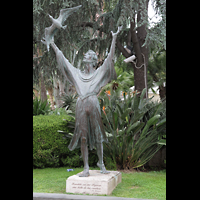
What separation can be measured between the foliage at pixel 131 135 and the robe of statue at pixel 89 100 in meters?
1.58

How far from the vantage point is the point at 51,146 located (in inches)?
275

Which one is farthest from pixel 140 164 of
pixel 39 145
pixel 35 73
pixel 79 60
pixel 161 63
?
A: pixel 161 63

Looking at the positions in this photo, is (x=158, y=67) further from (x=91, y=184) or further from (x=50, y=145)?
(x=91, y=184)

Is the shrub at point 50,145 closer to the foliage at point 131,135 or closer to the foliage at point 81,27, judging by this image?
the foliage at point 131,135

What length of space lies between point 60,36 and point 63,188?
6193mm

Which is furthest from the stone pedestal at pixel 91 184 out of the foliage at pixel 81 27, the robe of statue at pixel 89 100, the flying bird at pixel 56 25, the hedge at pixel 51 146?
the foliage at pixel 81 27

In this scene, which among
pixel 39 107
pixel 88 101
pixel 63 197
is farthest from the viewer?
pixel 39 107

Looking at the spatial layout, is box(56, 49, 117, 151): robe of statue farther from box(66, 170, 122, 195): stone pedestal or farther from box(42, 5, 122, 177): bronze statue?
box(66, 170, 122, 195): stone pedestal

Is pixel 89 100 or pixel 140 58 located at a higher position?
pixel 140 58

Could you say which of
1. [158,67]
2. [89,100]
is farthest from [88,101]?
[158,67]

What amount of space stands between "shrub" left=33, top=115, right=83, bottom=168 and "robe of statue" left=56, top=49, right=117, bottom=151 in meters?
2.25

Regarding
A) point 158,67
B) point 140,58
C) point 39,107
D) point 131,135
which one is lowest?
point 131,135

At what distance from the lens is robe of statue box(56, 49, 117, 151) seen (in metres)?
4.71

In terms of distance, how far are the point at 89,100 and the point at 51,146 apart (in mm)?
2880
